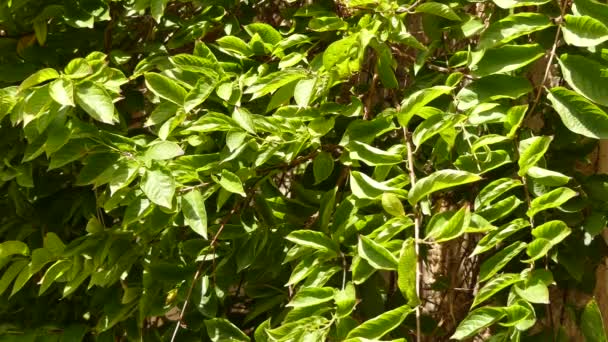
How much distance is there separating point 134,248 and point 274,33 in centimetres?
42

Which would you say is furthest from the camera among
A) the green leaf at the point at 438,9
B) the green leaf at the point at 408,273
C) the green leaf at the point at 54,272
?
the green leaf at the point at 54,272

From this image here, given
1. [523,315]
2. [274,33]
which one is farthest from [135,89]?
[523,315]

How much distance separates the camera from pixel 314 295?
1.24 metres

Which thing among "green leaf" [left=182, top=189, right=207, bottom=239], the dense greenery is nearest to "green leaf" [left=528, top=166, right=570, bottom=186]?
the dense greenery

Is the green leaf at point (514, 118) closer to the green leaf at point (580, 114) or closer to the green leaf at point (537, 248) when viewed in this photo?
the green leaf at point (580, 114)

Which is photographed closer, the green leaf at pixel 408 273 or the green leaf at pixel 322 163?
the green leaf at pixel 408 273

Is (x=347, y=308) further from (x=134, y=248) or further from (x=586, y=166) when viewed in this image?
(x=586, y=166)

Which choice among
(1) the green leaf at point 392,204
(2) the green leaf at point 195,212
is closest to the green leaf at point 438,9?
(1) the green leaf at point 392,204

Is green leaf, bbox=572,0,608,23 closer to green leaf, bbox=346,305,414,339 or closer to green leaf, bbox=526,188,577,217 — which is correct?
green leaf, bbox=526,188,577,217

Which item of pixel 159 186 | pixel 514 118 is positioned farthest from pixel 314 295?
pixel 514 118

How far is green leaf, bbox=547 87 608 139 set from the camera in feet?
4.00

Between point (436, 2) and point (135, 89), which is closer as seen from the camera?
point (436, 2)

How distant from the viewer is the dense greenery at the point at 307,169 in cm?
123

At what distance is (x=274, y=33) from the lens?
1499mm
